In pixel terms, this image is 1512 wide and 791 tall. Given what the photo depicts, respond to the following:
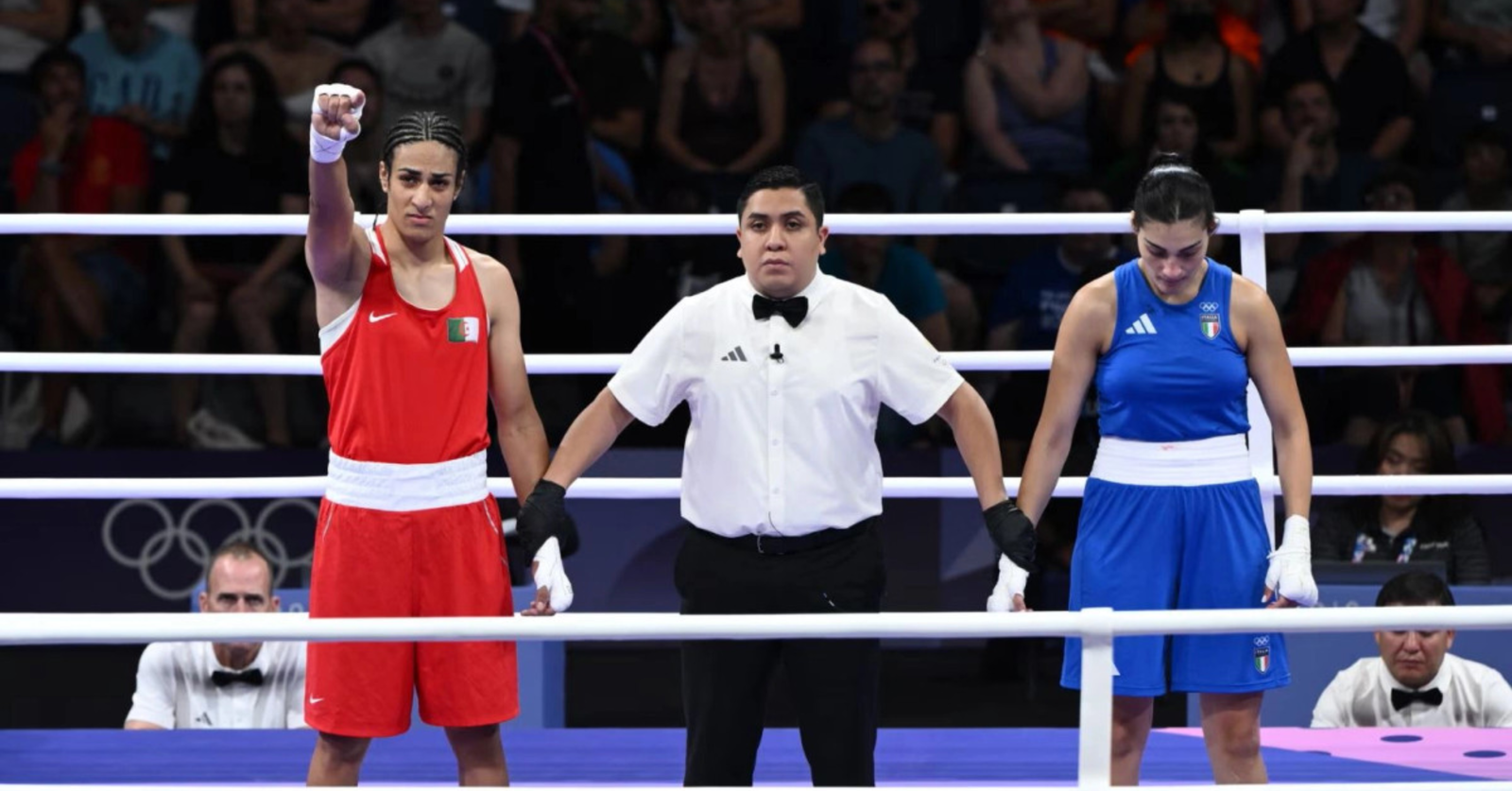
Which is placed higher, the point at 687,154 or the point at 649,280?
the point at 687,154

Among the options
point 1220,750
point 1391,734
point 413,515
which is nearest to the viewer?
point 413,515

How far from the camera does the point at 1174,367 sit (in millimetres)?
3434

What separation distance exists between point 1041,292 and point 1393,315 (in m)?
1.04

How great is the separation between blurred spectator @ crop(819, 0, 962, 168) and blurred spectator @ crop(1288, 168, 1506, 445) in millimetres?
1340

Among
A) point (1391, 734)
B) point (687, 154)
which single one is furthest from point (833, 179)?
point (1391, 734)

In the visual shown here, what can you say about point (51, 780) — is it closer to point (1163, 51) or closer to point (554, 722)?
point (554, 722)

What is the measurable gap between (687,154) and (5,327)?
2297mm

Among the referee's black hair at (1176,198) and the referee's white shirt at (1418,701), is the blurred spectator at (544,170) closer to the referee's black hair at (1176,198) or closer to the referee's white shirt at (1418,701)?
the referee's white shirt at (1418,701)

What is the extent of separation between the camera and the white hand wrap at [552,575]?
3.21m

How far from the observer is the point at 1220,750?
11.5 feet

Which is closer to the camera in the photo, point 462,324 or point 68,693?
point 462,324

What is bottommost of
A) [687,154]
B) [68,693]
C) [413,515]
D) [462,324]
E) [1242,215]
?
[68,693]

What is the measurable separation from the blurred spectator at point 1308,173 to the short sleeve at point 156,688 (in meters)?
3.77

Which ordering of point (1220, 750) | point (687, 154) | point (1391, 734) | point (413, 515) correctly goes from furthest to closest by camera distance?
point (687, 154) → point (1391, 734) → point (1220, 750) → point (413, 515)
